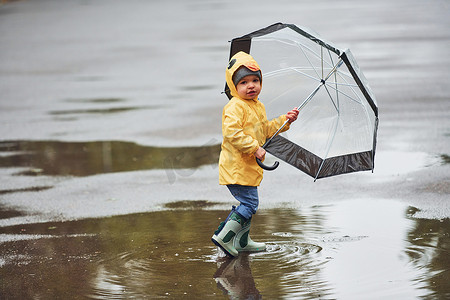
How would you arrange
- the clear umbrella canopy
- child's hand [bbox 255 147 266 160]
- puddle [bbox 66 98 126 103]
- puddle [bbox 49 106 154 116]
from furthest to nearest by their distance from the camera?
1. puddle [bbox 66 98 126 103]
2. puddle [bbox 49 106 154 116]
3. the clear umbrella canopy
4. child's hand [bbox 255 147 266 160]

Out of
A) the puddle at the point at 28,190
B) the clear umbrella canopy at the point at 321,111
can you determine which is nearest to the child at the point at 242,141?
the clear umbrella canopy at the point at 321,111

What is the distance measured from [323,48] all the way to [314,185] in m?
2.27

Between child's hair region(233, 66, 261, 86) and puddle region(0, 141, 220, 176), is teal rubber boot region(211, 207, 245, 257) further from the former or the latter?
puddle region(0, 141, 220, 176)

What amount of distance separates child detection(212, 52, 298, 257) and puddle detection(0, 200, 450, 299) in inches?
7.6

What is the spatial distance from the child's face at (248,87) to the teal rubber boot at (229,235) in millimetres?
847

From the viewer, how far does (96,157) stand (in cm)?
898

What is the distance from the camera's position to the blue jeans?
548 centimetres

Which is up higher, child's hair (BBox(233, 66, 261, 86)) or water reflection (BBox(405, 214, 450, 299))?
child's hair (BBox(233, 66, 261, 86))

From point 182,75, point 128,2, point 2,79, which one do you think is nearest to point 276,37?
point 182,75

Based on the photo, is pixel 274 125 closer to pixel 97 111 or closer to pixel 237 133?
pixel 237 133

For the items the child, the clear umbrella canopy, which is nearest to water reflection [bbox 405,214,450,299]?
the clear umbrella canopy

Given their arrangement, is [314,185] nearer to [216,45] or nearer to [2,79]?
[2,79]

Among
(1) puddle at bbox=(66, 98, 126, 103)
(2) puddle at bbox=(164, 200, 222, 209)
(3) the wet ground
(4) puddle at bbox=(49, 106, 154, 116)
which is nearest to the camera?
(3) the wet ground

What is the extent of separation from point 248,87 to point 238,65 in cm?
17
